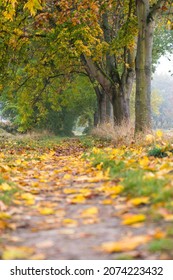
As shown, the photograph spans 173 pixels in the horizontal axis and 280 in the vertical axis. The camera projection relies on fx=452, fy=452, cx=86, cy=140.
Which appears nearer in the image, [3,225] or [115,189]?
[3,225]

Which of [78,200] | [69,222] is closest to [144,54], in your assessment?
[78,200]

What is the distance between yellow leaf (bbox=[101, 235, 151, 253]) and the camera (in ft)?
11.6

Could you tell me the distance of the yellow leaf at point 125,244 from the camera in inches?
140

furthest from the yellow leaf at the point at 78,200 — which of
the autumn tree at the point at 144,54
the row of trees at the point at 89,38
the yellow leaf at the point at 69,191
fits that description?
the autumn tree at the point at 144,54

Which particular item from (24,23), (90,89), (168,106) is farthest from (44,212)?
(168,106)

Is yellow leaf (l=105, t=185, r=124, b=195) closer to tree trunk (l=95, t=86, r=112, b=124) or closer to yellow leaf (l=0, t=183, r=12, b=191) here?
yellow leaf (l=0, t=183, r=12, b=191)

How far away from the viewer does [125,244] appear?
357 centimetres

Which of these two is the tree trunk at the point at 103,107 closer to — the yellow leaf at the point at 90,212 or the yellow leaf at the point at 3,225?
the yellow leaf at the point at 90,212

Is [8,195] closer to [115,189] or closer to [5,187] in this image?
[5,187]

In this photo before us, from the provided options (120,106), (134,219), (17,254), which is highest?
(120,106)

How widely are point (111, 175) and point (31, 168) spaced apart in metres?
3.56

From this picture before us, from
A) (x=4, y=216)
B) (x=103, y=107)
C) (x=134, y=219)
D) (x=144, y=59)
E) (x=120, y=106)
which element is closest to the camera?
(x=134, y=219)

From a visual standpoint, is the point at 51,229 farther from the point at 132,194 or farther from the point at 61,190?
the point at 61,190

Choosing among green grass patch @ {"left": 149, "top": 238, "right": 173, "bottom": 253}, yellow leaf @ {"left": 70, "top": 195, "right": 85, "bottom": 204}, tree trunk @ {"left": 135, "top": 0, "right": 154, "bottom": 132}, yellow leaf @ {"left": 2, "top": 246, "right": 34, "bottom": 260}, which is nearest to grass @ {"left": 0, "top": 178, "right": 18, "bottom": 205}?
yellow leaf @ {"left": 70, "top": 195, "right": 85, "bottom": 204}
